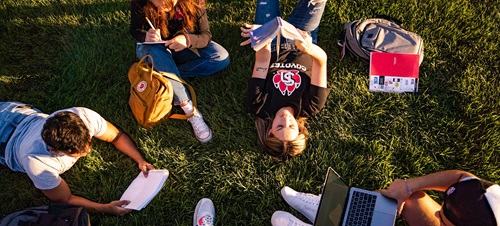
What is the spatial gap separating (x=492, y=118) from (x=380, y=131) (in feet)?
4.24

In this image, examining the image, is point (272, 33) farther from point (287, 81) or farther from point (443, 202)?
point (443, 202)

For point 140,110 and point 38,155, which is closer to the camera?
point 38,155

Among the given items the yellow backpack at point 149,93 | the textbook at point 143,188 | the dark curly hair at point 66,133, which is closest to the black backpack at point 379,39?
the yellow backpack at point 149,93

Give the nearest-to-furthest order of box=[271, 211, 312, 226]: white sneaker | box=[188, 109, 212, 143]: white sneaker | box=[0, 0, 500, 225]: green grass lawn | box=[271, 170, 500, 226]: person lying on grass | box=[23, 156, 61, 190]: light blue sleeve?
box=[271, 170, 500, 226]: person lying on grass < box=[23, 156, 61, 190]: light blue sleeve < box=[271, 211, 312, 226]: white sneaker < box=[0, 0, 500, 225]: green grass lawn < box=[188, 109, 212, 143]: white sneaker

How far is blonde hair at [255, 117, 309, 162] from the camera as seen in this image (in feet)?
12.1

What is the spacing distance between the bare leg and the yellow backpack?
269 centimetres

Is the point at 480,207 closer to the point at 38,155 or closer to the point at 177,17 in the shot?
the point at 177,17

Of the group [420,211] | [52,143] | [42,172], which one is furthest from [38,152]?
[420,211]

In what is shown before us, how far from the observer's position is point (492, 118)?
13.7ft

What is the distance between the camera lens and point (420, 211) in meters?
3.46

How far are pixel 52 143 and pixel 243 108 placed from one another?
213cm

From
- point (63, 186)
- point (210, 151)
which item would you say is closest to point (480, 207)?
point (210, 151)

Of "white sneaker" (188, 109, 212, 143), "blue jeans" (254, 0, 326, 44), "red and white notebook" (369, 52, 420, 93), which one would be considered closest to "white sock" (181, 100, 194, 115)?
"white sneaker" (188, 109, 212, 143)

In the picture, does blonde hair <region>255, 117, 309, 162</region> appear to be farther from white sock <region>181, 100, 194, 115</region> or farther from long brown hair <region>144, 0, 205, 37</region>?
long brown hair <region>144, 0, 205, 37</region>
